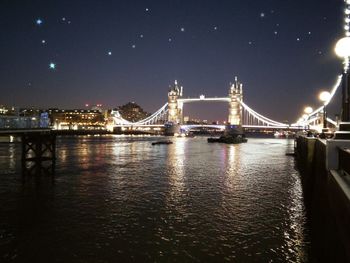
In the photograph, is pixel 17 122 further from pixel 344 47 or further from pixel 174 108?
pixel 174 108

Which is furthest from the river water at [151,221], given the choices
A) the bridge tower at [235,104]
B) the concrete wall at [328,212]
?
the bridge tower at [235,104]

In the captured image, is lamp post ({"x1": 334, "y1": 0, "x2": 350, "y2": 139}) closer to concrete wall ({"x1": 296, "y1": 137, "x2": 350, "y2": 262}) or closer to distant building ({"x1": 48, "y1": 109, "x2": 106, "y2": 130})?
concrete wall ({"x1": 296, "y1": 137, "x2": 350, "y2": 262})

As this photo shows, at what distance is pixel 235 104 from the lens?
158000 mm

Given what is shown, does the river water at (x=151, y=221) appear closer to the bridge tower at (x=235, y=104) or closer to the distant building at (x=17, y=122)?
the distant building at (x=17, y=122)

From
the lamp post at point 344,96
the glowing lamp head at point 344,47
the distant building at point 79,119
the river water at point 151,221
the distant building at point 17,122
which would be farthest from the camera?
the distant building at point 79,119

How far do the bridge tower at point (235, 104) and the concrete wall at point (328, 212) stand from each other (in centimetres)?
13486

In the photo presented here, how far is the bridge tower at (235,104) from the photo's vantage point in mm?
150500

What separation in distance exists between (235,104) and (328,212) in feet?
495

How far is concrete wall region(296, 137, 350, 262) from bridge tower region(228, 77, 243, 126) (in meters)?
135

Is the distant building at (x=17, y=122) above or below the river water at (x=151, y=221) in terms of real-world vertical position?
above

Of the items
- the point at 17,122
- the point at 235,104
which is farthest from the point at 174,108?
the point at 17,122

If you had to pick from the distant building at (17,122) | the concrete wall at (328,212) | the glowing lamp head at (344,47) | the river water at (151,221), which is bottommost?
the river water at (151,221)

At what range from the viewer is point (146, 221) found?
46.4 feet

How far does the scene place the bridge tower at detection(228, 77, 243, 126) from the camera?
150500 millimetres
